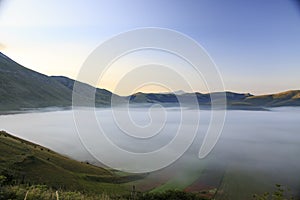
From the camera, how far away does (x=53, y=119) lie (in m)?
64.0


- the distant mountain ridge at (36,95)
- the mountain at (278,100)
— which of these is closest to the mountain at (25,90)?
the distant mountain ridge at (36,95)

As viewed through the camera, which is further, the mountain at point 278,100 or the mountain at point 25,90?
the mountain at point 278,100

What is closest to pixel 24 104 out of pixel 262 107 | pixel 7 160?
pixel 7 160

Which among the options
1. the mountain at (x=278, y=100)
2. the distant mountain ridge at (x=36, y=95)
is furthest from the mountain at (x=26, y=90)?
the mountain at (x=278, y=100)

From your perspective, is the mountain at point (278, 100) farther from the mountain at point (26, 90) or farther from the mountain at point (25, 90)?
the mountain at point (25, 90)

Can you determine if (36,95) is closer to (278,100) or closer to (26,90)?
(26,90)

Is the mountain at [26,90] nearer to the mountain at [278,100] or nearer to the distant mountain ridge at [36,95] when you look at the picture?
the distant mountain ridge at [36,95]

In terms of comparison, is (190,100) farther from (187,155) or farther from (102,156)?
(187,155)

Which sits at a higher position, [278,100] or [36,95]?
[36,95]

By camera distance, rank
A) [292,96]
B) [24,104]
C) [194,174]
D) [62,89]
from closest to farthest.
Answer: [194,174] < [24,104] < [292,96] < [62,89]

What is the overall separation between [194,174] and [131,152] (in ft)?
30.4

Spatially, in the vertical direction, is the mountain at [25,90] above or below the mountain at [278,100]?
above

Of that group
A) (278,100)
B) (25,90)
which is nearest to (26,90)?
(25,90)

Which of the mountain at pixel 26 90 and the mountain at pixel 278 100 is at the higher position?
the mountain at pixel 26 90
